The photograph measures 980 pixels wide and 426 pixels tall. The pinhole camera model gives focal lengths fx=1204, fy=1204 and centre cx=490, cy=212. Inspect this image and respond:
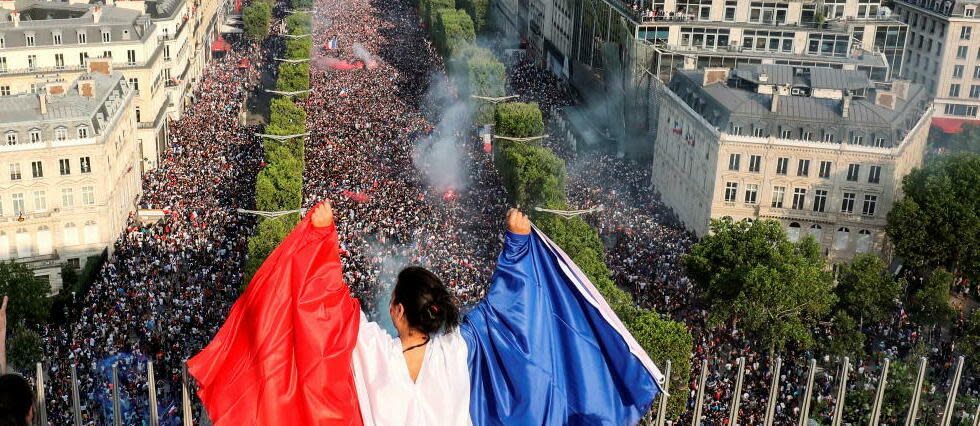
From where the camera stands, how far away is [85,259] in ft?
209

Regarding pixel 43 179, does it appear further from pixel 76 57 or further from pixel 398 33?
pixel 398 33

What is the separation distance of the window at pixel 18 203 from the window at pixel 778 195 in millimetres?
39543

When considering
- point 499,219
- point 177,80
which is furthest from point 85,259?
point 177,80

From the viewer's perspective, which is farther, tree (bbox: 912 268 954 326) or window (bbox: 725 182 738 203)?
window (bbox: 725 182 738 203)

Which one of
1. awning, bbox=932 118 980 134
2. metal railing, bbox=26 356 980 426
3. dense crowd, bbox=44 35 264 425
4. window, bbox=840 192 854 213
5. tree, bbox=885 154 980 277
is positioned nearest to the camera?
metal railing, bbox=26 356 980 426

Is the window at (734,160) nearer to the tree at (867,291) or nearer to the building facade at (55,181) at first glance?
the tree at (867,291)

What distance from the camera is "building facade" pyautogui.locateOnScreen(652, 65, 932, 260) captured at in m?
63.6

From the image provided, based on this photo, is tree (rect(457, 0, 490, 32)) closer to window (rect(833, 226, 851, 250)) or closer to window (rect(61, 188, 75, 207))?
window (rect(833, 226, 851, 250))

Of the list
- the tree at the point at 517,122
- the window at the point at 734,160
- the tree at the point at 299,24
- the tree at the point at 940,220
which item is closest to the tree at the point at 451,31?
the tree at the point at 299,24

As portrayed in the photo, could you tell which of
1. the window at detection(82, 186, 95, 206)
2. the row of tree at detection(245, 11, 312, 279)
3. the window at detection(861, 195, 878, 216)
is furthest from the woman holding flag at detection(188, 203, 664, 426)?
the window at detection(82, 186, 95, 206)

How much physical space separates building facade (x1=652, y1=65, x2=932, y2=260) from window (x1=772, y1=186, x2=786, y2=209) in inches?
2.1

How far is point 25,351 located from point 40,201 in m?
17.8

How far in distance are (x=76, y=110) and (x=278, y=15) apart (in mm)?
88990

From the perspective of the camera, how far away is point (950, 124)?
94.7m
